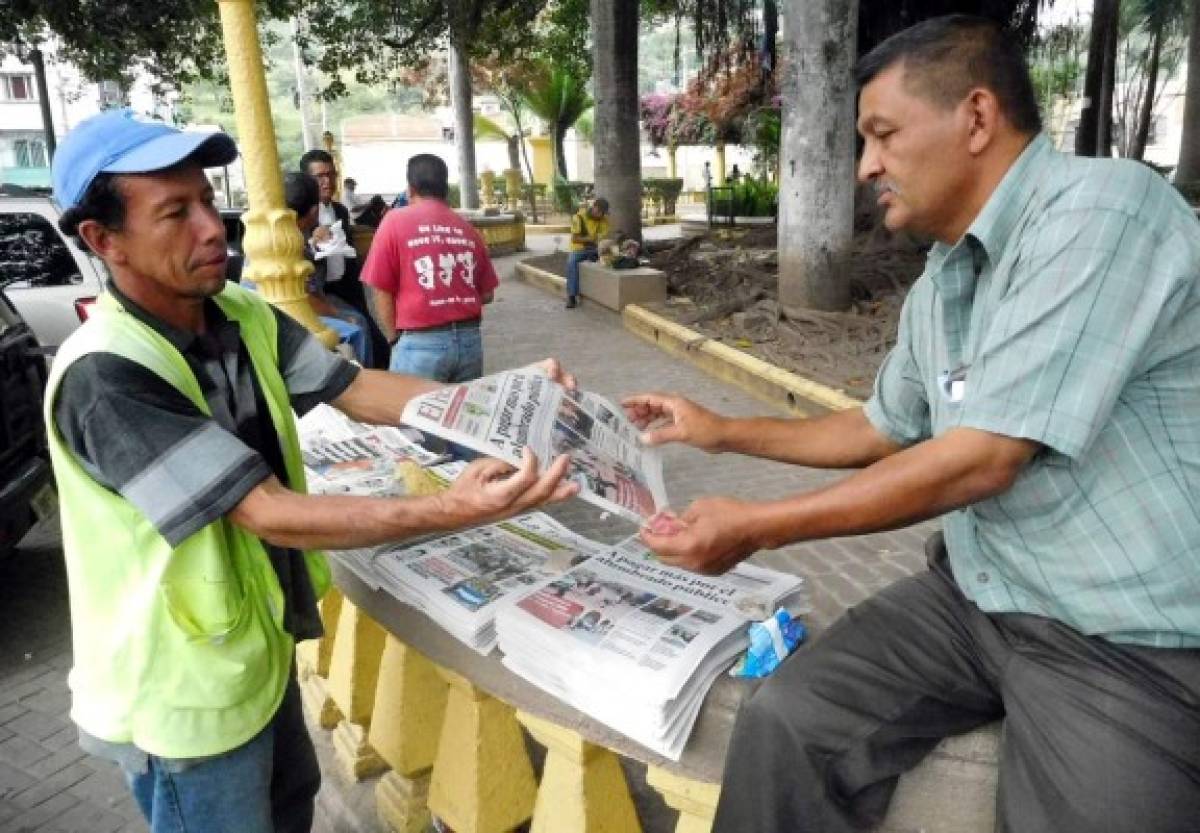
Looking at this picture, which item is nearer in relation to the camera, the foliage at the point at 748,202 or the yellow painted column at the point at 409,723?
the yellow painted column at the point at 409,723

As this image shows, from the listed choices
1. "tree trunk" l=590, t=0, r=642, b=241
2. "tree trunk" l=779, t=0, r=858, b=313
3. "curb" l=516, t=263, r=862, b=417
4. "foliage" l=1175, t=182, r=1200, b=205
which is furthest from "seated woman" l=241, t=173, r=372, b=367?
"foliage" l=1175, t=182, r=1200, b=205

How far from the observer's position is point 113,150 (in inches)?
59.5

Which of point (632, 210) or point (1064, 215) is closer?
point (1064, 215)

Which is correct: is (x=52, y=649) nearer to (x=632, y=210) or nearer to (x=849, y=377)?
(x=849, y=377)

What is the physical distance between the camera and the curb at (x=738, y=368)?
6062 millimetres

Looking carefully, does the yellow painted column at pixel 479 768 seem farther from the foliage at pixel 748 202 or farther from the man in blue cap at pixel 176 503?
the foliage at pixel 748 202

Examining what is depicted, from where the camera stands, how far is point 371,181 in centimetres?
4538

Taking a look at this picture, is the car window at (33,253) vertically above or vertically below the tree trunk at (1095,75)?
below

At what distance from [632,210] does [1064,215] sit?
1088cm

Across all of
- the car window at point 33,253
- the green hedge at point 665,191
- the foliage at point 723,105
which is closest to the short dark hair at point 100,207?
the car window at point 33,253

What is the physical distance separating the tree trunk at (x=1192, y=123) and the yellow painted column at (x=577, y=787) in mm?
18181

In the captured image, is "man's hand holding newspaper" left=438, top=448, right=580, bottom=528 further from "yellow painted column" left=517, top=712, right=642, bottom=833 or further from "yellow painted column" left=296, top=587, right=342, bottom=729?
"yellow painted column" left=296, top=587, right=342, bottom=729

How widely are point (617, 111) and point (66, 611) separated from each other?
916 cm

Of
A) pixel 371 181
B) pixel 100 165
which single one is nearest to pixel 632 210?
pixel 100 165
